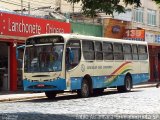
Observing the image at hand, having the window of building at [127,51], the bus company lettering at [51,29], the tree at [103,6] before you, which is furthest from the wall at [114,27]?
the tree at [103,6]

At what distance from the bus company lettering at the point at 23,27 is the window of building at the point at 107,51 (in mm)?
5712

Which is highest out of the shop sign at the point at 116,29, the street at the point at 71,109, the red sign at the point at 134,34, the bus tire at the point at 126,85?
the shop sign at the point at 116,29

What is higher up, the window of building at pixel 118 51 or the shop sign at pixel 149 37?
the shop sign at pixel 149 37

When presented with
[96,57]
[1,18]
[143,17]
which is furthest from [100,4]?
[143,17]

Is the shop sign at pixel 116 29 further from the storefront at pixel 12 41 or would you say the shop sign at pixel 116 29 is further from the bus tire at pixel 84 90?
the bus tire at pixel 84 90

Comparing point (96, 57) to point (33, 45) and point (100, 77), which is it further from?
point (33, 45)

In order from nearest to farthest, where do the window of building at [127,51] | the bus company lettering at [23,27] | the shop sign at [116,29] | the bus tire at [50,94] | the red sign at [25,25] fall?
the bus tire at [50,94] → the red sign at [25,25] → the bus company lettering at [23,27] → the window of building at [127,51] → the shop sign at [116,29]

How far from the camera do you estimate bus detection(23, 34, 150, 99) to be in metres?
24.2

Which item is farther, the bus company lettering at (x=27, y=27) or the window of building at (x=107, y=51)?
the bus company lettering at (x=27, y=27)

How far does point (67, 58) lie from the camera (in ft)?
79.8

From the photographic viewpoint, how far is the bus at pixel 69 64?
24188mm

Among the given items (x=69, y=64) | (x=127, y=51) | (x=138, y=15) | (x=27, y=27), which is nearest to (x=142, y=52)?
(x=127, y=51)

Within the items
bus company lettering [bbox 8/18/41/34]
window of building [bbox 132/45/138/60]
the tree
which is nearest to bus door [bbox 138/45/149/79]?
window of building [bbox 132/45/138/60]

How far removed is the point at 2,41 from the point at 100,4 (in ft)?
64.6
